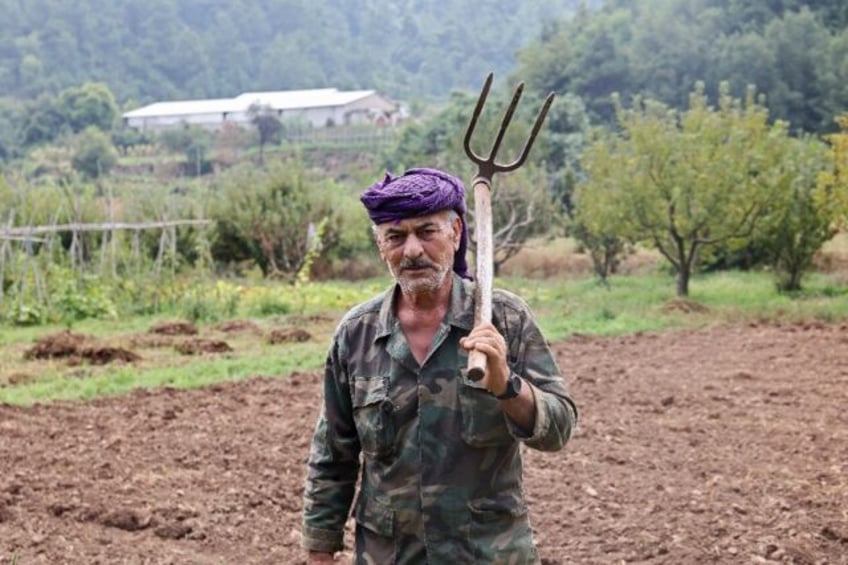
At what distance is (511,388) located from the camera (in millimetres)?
2117

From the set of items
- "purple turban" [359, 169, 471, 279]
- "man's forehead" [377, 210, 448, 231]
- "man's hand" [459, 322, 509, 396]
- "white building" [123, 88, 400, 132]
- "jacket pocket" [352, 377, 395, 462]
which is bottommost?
"jacket pocket" [352, 377, 395, 462]

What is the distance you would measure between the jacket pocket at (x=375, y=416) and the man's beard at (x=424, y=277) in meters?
0.22

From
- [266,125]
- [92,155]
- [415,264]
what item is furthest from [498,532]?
[266,125]

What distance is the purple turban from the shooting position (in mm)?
2314

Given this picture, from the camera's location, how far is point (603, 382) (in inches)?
387

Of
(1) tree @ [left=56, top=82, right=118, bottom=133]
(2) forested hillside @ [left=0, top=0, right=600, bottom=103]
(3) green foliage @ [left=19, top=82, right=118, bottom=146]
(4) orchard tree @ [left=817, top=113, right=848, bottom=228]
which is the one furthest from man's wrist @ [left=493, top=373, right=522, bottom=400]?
(2) forested hillside @ [left=0, top=0, right=600, bottom=103]

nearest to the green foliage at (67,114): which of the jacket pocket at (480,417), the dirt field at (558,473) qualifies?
the dirt field at (558,473)

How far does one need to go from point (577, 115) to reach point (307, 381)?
76.2 feet

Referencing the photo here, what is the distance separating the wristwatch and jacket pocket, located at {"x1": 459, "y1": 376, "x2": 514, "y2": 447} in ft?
0.52

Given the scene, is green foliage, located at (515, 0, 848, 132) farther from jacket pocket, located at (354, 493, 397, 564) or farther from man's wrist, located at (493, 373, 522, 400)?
man's wrist, located at (493, 373, 522, 400)

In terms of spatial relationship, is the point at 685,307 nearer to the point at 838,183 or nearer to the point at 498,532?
the point at 838,183

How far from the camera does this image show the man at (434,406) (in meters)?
2.33

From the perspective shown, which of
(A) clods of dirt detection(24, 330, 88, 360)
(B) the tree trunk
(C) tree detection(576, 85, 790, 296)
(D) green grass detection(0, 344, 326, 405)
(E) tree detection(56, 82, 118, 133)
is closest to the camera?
(D) green grass detection(0, 344, 326, 405)

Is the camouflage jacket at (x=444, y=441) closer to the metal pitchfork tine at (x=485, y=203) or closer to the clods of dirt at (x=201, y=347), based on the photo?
the metal pitchfork tine at (x=485, y=203)
